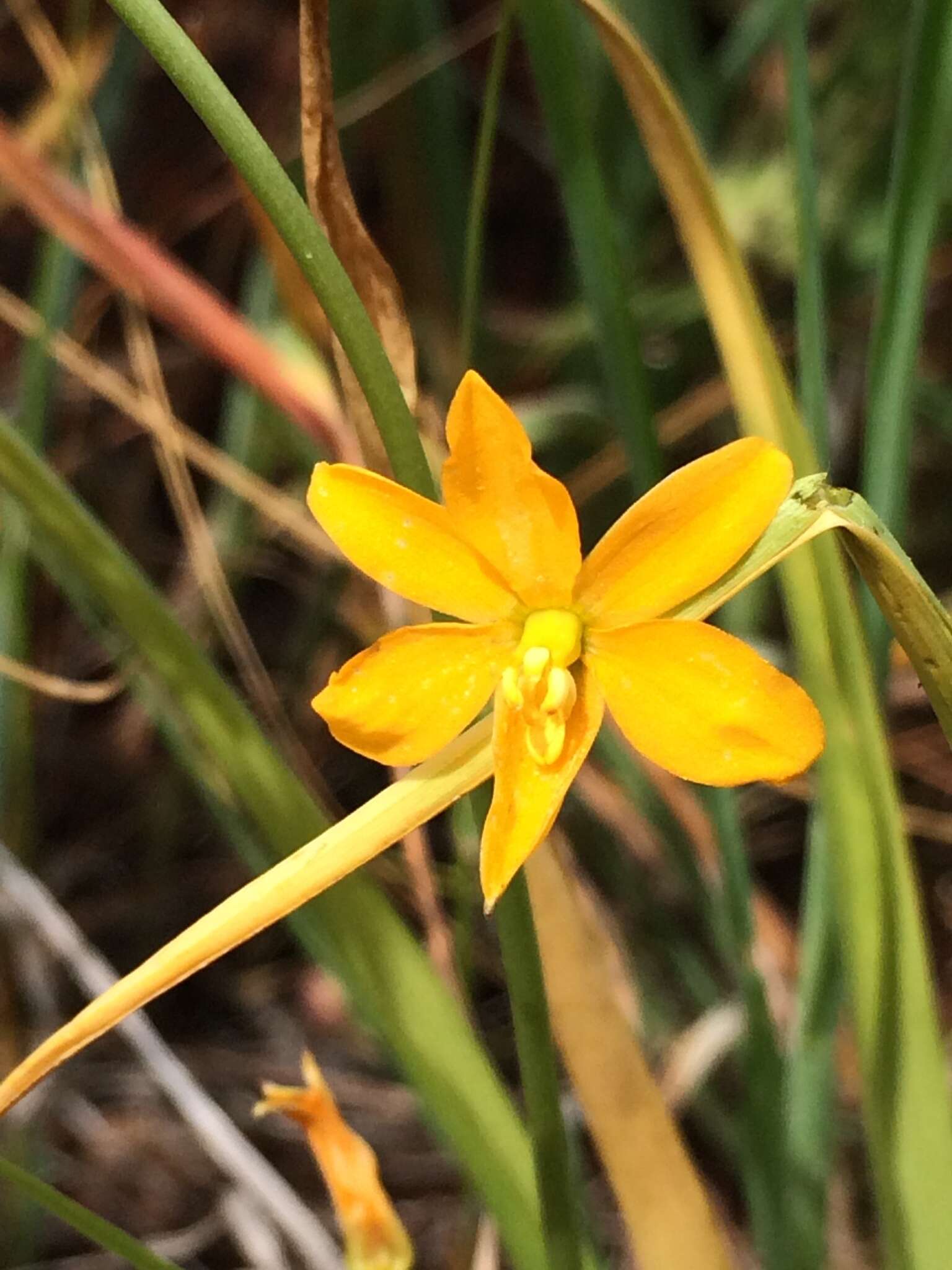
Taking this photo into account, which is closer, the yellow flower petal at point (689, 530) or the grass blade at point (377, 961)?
the yellow flower petal at point (689, 530)

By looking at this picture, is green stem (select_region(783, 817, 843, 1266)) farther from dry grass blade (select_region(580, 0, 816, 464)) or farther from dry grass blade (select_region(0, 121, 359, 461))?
dry grass blade (select_region(0, 121, 359, 461))

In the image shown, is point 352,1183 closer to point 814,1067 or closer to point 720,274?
point 814,1067

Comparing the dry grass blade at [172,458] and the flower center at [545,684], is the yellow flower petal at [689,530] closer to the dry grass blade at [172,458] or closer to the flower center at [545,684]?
the flower center at [545,684]

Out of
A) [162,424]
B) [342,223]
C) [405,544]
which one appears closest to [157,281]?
[162,424]

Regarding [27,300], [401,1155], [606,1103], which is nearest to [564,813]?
[401,1155]

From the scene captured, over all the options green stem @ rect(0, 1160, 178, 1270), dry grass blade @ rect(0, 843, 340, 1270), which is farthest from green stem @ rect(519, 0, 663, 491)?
dry grass blade @ rect(0, 843, 340, 1270)

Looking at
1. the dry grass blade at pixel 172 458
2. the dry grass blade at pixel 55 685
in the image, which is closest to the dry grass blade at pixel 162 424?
the dry grass blade at pixel 172 458
